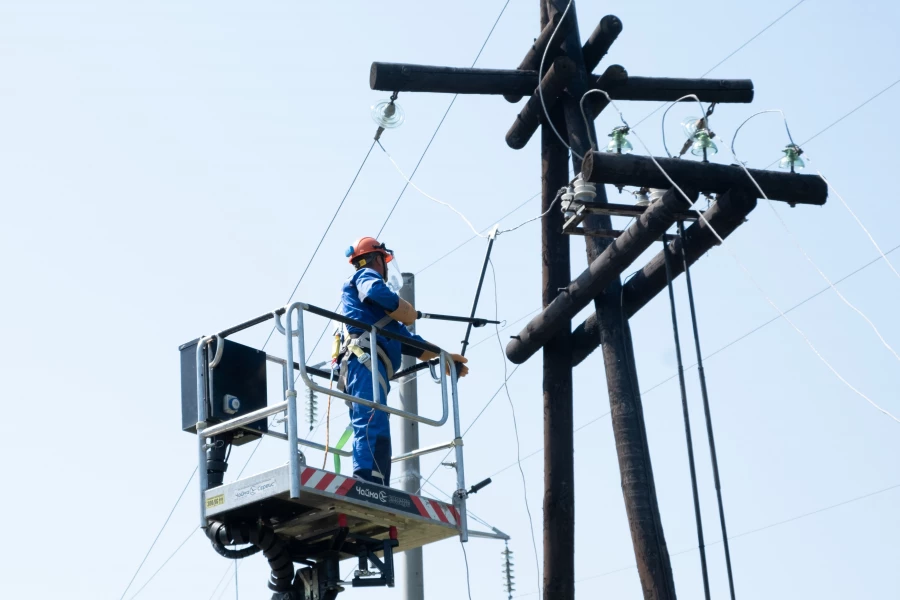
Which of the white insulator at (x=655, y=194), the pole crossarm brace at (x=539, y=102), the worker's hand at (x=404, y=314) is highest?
the pole crossarm brace at (x=539, y=102)

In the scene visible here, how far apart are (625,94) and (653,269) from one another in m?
2.07

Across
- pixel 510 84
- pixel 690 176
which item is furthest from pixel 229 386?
pixel 510 84

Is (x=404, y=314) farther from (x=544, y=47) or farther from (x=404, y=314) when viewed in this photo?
(x=544, y=47)

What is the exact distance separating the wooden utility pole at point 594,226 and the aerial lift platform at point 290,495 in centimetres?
112

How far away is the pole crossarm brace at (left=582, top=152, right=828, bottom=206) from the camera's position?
9953 mm

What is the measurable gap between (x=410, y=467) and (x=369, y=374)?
340cm

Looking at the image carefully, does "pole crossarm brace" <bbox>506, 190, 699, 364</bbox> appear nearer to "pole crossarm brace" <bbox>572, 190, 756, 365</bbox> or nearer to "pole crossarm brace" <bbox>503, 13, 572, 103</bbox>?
"pole crossarm brace" <bbox>572, 190, 756, 365</bbox>

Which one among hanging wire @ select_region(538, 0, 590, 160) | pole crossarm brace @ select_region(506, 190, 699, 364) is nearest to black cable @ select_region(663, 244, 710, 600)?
pole crossarm brace @ select_region(506, 190, 699, 364)

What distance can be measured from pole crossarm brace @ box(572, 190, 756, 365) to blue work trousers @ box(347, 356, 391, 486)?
7.47 ft

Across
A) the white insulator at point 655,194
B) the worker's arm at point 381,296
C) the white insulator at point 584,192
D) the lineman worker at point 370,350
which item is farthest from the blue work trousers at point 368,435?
the white insulator at point 655,194

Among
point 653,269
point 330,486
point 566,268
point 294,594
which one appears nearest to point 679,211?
point 653,269

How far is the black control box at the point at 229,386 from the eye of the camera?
996 cm

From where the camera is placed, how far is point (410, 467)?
43.8 ft

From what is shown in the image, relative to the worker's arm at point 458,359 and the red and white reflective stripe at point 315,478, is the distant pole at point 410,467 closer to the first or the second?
the worker's arm at point 458,359
